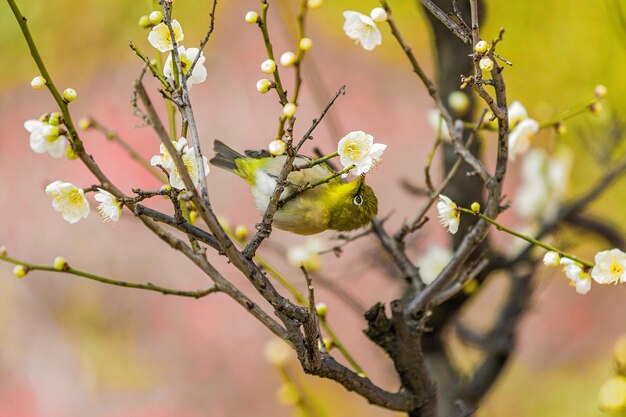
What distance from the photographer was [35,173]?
1.65 meters

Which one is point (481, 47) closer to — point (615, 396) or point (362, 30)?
point (362, 30)

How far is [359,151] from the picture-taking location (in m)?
0.50

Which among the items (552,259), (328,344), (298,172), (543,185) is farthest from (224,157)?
(543,185)

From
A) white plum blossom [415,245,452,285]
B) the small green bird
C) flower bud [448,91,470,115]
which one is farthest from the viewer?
white plum blossom [415,245,452,285]

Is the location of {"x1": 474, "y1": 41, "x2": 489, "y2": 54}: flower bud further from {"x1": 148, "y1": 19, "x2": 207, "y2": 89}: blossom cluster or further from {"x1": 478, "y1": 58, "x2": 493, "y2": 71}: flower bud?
{"x1": 148, "y1": 19, "x2": 207, "y2": 89}: blossom cluster

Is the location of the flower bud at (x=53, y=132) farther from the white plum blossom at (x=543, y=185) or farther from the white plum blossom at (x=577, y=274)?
the white plum blossom at (x=543, y=185)

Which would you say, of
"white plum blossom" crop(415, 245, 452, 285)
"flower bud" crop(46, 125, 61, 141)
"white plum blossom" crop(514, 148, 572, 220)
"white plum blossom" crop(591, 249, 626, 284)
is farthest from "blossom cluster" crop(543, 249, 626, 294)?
"white plum blossom" crop(514, 148, 572, 220)

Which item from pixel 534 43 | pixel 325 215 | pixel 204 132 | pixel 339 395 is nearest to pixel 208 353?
pixel 339 395

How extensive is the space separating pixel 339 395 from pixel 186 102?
4.17 ft

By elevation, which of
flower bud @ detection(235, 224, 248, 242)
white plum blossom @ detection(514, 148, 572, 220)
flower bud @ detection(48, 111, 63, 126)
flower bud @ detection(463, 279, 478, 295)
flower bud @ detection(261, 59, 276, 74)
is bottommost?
flower bud @ detection(48, 111, 63, 126)

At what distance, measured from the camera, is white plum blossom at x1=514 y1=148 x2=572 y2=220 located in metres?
1.22

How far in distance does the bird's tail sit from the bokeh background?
0.79 m

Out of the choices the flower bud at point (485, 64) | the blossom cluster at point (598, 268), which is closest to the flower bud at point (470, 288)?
the blossom cluster at point (598, 268)

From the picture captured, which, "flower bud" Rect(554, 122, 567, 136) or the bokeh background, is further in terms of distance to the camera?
the bokeh background
